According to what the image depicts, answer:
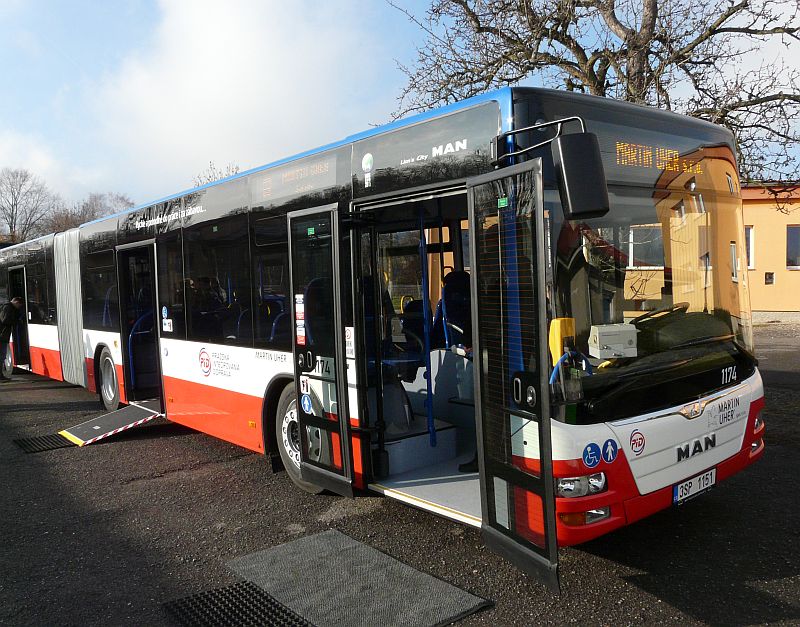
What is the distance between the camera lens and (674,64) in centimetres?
977

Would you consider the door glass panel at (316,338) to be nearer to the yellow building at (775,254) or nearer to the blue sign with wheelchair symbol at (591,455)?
the blue sign with wheelchair symbol at (591,455)

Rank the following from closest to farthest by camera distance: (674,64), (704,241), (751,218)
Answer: (704,241)
(674,64)
(751,218)

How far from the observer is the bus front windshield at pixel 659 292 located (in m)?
3.68

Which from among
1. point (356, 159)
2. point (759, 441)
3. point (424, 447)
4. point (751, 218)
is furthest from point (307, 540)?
point (751, 218)

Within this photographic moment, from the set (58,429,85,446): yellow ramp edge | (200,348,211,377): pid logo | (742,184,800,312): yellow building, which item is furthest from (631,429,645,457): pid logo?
(742,184,800,312): yellow building

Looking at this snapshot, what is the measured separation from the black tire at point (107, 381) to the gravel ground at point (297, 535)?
8.02 ft

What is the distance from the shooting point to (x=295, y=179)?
19.0 feet

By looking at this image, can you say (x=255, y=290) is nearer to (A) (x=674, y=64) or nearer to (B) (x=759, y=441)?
(B) (x=759, y=441)

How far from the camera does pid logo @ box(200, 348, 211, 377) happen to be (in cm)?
702

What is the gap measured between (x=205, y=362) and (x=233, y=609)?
3497 mm

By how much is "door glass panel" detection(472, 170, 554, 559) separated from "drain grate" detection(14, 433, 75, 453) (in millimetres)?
6166

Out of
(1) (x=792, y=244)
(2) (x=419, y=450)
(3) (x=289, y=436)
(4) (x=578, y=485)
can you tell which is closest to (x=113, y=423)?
(3) (x=289, y=436)

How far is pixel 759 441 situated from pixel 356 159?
3.56 metres

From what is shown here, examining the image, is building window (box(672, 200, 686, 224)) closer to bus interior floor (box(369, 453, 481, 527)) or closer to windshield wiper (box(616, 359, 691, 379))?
windshield wiper (box(616, 359, 691, 379))
